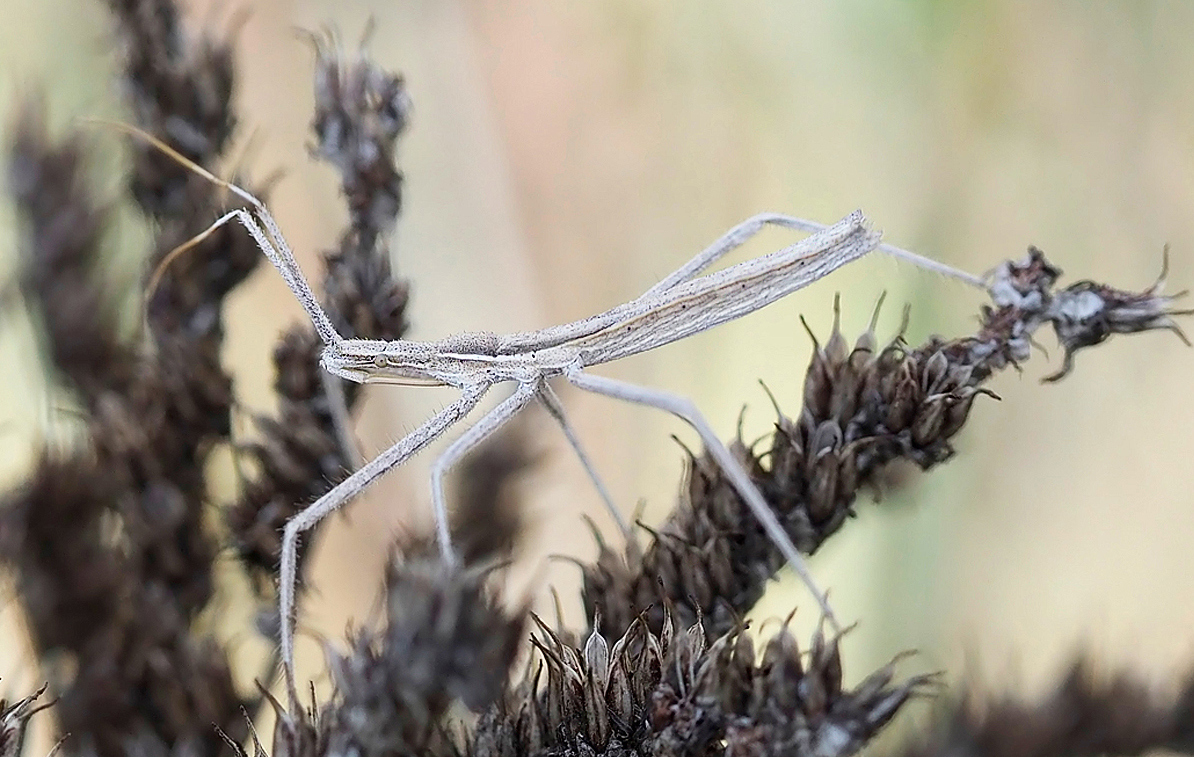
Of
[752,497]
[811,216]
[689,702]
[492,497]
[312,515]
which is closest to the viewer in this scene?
[689,702]

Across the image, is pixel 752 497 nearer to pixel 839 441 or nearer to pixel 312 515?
pixel 839 441

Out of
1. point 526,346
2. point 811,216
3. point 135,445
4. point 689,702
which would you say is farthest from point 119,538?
point 811,216

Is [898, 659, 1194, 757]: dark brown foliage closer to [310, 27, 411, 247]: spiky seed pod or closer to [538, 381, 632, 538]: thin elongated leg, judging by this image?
[538, 381, 632, 538]: thin elongated leg

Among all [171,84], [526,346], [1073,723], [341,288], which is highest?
[171,84]

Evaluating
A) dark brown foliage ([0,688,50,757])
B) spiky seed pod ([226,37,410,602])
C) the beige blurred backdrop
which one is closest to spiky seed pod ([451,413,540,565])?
the beige blurred backdrop

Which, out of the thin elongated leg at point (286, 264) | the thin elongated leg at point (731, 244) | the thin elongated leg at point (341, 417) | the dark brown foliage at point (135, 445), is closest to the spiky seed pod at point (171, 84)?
the dark brown foliage at point (135, 445)

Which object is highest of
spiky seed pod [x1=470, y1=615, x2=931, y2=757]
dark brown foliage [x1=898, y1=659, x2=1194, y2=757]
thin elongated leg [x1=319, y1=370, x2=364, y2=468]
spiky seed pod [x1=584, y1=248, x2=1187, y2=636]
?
thin elongated leg [x1=319, y1=370, x2=364, y2=468]

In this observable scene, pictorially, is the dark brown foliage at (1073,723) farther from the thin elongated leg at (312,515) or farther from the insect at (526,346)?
the thin elongated leg at (312,515)
